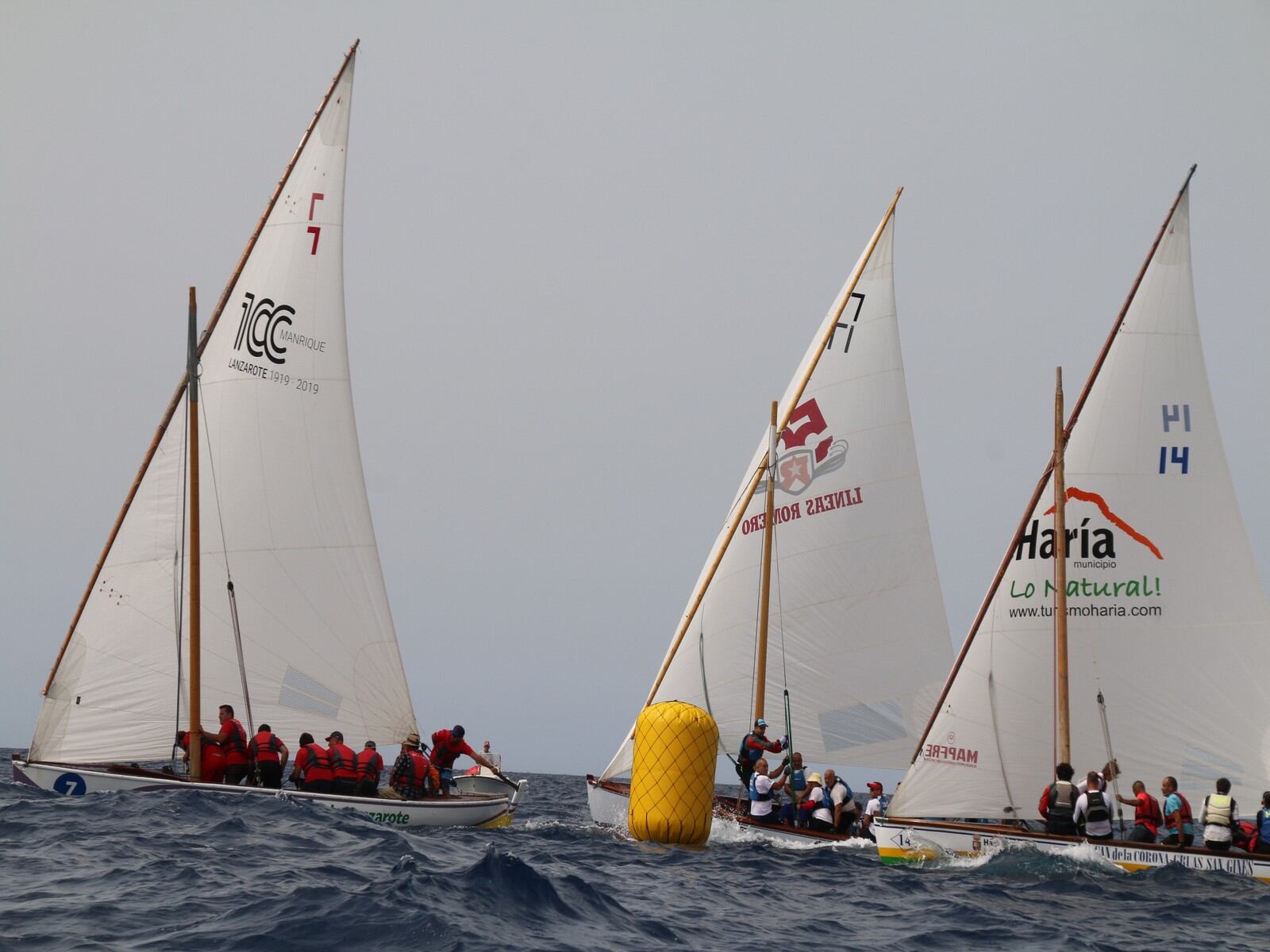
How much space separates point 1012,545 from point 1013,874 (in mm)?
6357

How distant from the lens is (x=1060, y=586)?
2481 cm

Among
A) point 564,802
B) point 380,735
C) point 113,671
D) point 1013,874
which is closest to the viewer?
point 1013,874

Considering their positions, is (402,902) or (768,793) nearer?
(402,902)

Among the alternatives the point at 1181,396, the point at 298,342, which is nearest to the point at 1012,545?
the point at 1181,396

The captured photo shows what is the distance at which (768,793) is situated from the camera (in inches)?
969

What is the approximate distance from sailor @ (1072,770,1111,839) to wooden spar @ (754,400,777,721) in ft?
23.4

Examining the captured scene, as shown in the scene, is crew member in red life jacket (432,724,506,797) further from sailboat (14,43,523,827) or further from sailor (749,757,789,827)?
sailor (749,757,789,827)

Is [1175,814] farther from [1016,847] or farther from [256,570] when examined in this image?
[256,570]

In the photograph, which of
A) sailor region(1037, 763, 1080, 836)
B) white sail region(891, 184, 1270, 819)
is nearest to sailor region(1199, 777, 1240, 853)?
sailor region(1037, 763, 1080, 836)

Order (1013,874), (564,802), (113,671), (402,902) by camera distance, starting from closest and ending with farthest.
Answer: (402,902) < (1013,874) < (113,671) < (564,802)

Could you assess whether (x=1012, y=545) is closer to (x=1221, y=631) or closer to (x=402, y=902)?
(x=1221, y=631)

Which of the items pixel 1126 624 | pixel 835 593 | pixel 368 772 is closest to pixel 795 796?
pixel 835 593

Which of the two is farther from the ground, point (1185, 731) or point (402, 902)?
point (1185, 731)

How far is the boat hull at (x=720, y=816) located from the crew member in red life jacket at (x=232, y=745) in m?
6.41
